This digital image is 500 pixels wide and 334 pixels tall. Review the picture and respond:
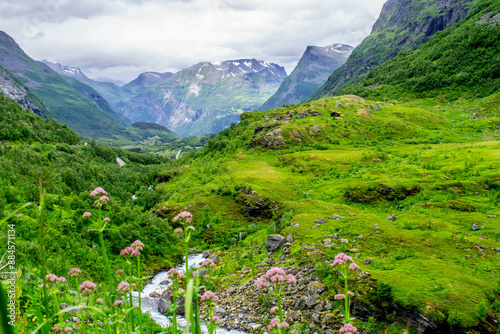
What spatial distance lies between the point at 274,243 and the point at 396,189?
15613 millimetres

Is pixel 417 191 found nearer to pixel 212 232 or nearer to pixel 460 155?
pixel 460 155

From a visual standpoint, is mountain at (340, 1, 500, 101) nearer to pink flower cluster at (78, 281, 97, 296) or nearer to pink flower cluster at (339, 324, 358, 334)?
pink flower cluster at (339, 324, 358, 334)

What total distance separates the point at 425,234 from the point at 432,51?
459 ft

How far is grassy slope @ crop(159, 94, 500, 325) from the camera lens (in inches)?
523

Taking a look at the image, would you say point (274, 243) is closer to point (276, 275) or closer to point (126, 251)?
point (126, 251)

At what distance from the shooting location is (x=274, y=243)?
70.1 ft

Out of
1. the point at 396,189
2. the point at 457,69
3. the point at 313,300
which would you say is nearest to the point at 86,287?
the point at 313,300

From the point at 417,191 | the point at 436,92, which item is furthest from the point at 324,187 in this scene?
the point at 436,92

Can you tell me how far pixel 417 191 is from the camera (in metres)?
28.1

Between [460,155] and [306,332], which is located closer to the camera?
[306,332]

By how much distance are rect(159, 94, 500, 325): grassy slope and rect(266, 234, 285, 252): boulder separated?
0.98 meters

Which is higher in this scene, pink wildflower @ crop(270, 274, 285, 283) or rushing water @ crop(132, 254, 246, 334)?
pink wildflower @ crop(270, 274, 285, 283)

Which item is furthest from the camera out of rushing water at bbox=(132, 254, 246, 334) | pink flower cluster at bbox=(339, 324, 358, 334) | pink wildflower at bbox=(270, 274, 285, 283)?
rushing water at bbox=(132, 254, 246, 334)

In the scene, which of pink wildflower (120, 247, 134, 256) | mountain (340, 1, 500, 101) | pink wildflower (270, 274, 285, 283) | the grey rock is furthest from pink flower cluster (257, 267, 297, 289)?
mountain (340, 1, 500, 101)
